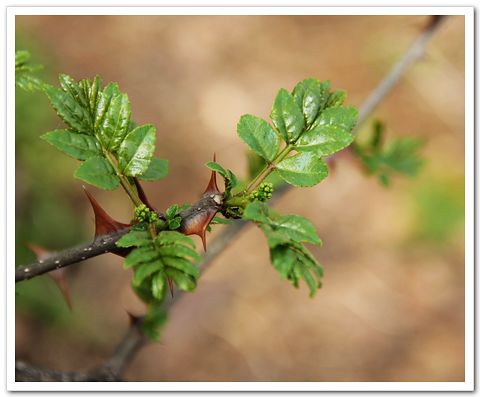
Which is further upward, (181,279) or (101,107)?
(101,107)

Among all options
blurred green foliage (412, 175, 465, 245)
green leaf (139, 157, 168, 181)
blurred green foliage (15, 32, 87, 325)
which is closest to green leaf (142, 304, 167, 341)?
green leaf (139, 157, 168, 181)

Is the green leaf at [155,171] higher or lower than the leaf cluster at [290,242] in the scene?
higher

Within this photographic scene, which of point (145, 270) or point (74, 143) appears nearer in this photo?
point (145, 270)

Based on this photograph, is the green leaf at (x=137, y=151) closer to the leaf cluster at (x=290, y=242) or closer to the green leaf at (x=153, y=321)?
the leaf cluster at (x=290, y=242)

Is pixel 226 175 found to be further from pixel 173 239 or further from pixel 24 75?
pixel 24 75

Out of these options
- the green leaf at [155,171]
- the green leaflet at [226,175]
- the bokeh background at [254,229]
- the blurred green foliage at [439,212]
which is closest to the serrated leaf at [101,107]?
the green leaf at [155,171]

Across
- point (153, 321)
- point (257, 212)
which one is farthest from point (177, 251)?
point (153, 321)
